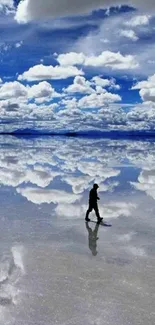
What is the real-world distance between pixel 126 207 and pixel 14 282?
897 cm

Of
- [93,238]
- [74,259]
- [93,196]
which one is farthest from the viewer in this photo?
[93,196]

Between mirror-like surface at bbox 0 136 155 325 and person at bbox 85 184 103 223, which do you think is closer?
mirror-like surface at bbox 0 136 155 325

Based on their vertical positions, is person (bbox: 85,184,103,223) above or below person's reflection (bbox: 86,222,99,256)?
above

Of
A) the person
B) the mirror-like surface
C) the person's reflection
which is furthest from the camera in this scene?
the person

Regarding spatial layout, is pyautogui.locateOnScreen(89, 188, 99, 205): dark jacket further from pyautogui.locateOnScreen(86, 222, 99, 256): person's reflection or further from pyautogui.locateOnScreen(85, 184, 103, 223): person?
pyautogui.locateOnScreen(86, 222, 99, 256): person's reflection

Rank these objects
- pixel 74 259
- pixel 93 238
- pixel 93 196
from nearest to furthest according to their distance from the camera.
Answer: pixel 74 259 < pixel 93 238 < pixel 93 196

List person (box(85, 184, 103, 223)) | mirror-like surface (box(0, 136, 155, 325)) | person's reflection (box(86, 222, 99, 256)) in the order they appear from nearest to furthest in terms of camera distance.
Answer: mirror-like surface (box(0, 136, 155, 325)) → person's reflection (box(86, 222, 99, 256)) → person (box(85, 184, 103, 223))

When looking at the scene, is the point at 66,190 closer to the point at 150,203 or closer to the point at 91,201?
the point at 150,203

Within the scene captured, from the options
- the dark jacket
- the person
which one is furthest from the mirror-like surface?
the dark jacket

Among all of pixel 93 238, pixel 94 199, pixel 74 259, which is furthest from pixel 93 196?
pixel 74 259

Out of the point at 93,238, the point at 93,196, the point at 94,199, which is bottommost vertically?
the point at 93,238

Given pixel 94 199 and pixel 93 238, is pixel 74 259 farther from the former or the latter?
pixel 94 199

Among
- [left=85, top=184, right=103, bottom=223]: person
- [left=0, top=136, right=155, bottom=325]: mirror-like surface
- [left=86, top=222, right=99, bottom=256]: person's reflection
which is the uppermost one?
[left=85, top=184, right=103, bottom=223]: person

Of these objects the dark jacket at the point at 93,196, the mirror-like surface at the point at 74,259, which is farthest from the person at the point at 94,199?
the mirror-like surface at the point at 74,259
